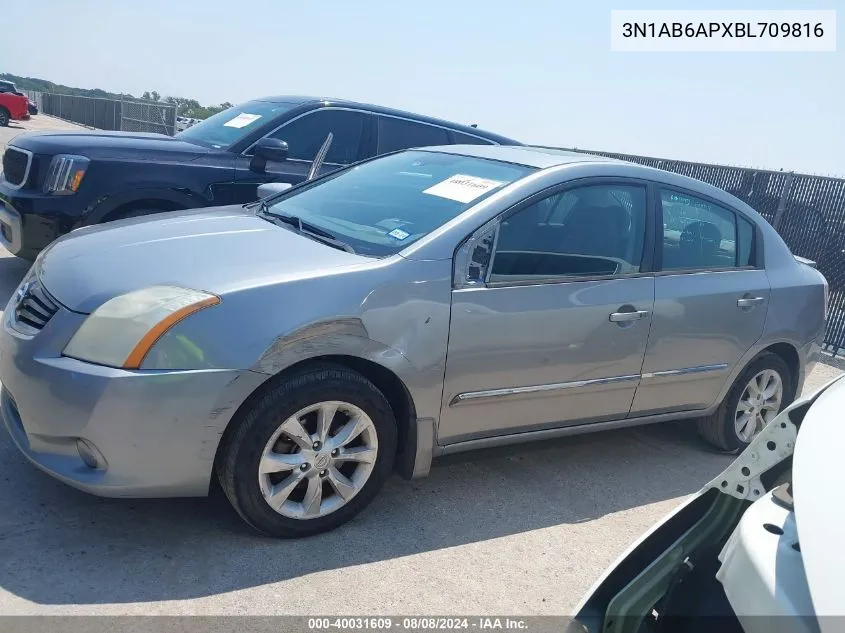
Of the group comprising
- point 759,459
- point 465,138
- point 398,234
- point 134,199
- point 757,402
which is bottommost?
point 757,402

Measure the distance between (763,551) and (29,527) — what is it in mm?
Answer: 2728

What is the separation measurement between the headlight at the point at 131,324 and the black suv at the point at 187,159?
3.22 metres

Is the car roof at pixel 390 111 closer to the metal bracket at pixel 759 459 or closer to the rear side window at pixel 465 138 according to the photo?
the rear side window at pixel 465 138

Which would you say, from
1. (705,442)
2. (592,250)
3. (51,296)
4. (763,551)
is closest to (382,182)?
(592,250)

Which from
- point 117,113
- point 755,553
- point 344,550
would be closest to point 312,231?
point 344,550

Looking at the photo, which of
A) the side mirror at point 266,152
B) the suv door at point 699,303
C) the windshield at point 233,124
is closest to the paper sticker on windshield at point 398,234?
the suv door at point 699,303

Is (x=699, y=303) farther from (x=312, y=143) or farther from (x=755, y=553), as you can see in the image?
(x=312, y=143)

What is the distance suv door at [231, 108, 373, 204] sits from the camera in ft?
22.1

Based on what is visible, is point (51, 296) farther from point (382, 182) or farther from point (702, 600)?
point (702, 600)

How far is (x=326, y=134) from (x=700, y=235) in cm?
373

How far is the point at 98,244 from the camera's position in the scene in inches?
145

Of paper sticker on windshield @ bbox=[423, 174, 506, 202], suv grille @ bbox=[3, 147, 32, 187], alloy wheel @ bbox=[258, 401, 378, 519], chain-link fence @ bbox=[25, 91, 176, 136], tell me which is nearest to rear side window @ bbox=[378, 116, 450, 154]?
suv grille @ bbox=[3, 147, 32, 187]

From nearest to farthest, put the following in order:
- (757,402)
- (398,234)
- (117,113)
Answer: (398,234) < (757,402) < (117,113)

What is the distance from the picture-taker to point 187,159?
641cm
